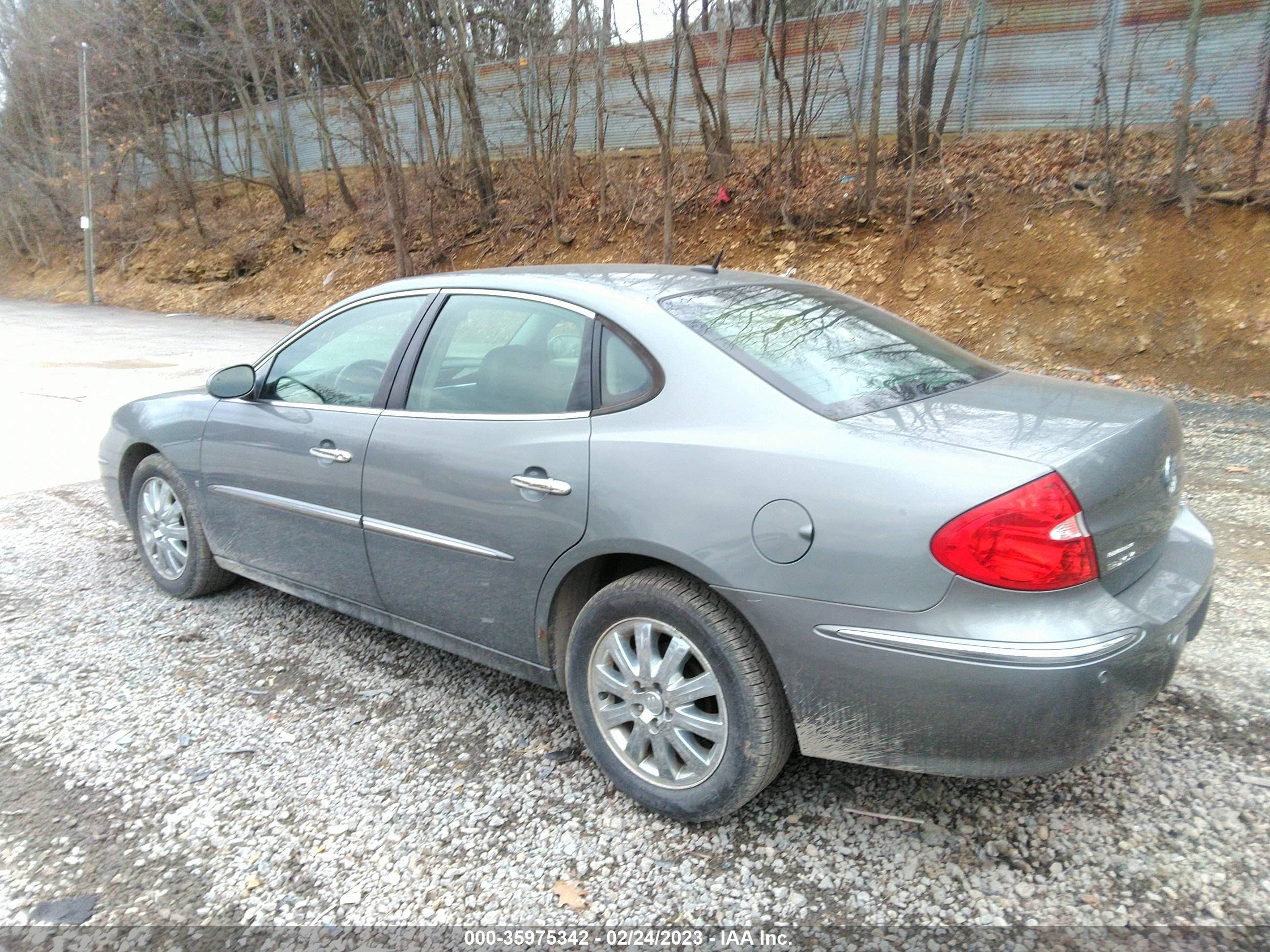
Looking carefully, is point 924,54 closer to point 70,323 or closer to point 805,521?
point 805,521

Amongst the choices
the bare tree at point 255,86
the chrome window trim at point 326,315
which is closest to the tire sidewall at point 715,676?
the chrome window trim at point 326,315

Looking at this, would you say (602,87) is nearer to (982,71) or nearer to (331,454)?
(982,71)

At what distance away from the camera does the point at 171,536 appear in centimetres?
445

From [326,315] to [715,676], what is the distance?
2460 millimetres

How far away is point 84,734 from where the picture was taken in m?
3.30

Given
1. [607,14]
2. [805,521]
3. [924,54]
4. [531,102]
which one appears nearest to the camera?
[805,521]

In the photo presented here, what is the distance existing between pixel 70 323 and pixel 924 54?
19254mm

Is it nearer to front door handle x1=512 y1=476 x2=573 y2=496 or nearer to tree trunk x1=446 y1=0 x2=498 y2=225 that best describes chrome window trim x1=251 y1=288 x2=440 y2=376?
front door handle x1=512 y1=476 x2=573 y2=496

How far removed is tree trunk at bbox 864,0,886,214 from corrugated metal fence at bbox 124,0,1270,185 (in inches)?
15.1

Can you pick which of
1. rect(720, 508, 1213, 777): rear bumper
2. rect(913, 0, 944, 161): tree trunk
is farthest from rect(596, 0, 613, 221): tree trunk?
rect(720, 508, 1213, 777): rear bumper

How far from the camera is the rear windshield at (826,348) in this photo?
2730 millimetres

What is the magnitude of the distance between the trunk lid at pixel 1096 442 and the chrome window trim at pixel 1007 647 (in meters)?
0.19

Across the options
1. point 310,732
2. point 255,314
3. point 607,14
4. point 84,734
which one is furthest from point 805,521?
point 255,314

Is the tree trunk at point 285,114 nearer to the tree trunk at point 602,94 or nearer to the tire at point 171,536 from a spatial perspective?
the tree trunk at point 602,94
